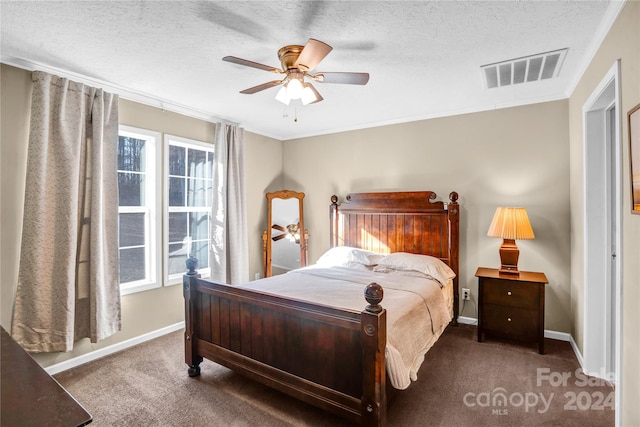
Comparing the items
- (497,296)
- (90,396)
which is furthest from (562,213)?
(90,396)

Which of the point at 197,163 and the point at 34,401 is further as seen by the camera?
the point at 197,163

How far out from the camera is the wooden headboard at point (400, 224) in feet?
11.7

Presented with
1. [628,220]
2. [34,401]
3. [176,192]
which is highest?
[176,192]

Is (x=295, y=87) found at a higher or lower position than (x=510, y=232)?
higher

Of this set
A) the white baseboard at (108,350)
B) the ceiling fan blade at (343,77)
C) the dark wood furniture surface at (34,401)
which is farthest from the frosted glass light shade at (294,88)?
the white baseboard at (108,350)

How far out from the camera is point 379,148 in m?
4.19

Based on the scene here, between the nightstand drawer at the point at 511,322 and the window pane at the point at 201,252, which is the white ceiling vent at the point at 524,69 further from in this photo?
the window pane at the point at 201,252

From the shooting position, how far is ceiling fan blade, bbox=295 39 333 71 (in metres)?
1.74

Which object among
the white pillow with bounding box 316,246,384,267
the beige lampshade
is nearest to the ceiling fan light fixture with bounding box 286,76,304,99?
the white pillow with bounding box 316,246,384,267

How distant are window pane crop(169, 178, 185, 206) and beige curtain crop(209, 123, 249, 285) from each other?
36 centimetres

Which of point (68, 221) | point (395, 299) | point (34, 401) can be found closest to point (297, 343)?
point (395, 299)

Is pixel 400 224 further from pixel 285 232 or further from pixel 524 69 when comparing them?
pixel 524 69

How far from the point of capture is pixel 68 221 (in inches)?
103

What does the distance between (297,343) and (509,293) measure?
2156 mm
